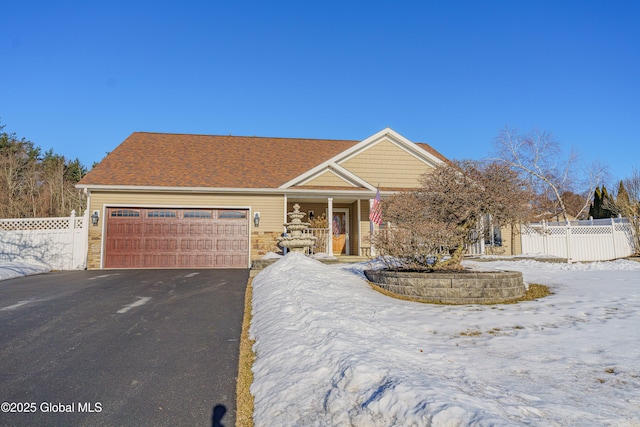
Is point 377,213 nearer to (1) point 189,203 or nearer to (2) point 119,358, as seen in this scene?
(1) point 189,203

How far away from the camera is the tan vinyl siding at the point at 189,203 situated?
13.4 m

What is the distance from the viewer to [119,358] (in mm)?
4129

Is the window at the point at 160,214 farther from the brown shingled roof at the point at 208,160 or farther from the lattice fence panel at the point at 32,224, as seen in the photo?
the lattice fence panel at the point at 32,224

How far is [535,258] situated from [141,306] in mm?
12682

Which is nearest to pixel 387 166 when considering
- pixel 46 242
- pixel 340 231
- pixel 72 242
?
pixel 340 231

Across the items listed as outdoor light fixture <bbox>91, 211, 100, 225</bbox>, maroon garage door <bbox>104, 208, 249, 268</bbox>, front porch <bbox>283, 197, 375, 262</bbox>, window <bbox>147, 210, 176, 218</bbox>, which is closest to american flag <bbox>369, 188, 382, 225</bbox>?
front porch <bbox>283, 197, 375, 262</bbox>

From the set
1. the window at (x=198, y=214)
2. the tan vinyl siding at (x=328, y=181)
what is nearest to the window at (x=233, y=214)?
the window at (x=198, y=214)

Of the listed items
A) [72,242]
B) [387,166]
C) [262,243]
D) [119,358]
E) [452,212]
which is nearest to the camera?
[119,358]

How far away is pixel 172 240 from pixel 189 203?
1511 millimetres

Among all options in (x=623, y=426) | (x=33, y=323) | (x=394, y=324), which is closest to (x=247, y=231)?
(x=33, y=323)

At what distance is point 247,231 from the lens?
1430 centimetres

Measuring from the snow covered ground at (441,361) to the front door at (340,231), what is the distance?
961cm

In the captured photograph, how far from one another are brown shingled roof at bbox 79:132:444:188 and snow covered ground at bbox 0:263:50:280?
3.18 m

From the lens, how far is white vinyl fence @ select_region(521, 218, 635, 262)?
51.1 ft
